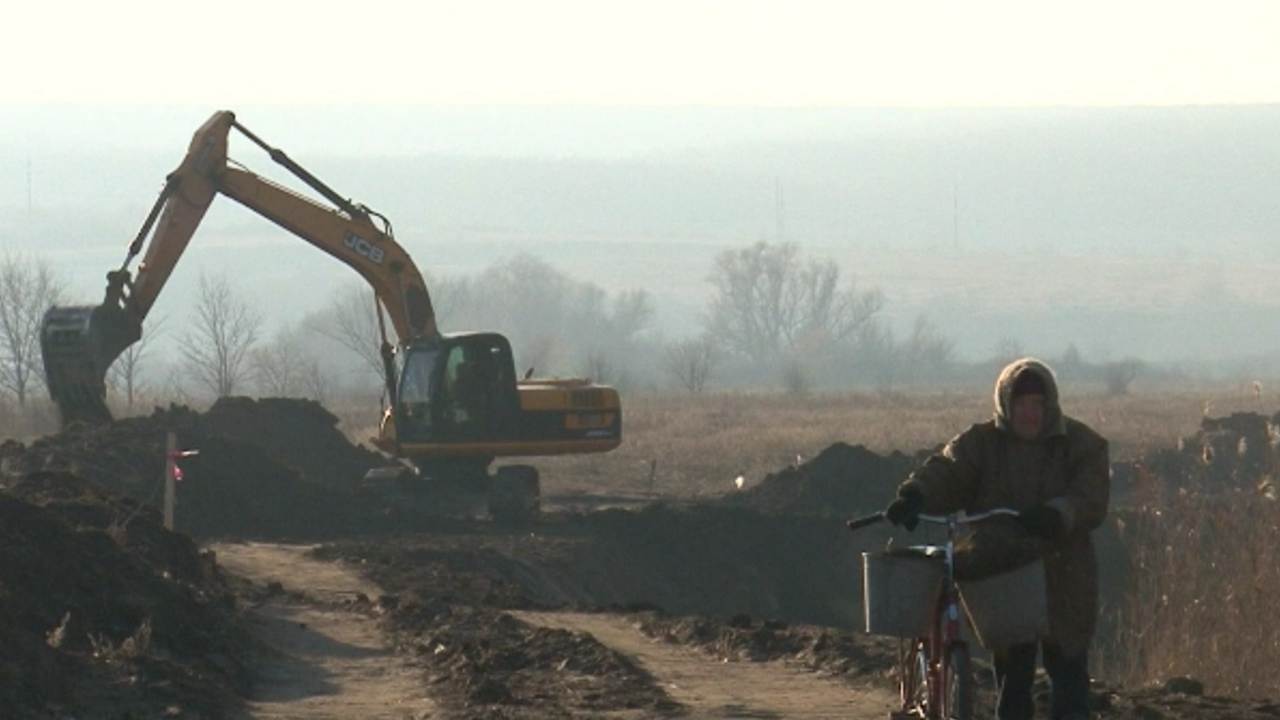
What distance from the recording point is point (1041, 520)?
10.9 m

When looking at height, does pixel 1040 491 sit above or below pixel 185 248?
below

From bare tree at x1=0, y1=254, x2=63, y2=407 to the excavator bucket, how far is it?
29.5 metres

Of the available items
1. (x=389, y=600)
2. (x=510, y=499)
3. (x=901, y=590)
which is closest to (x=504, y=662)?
(x=389, y=600)

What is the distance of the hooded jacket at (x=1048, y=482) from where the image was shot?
438 inches

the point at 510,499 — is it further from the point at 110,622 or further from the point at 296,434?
the point at 110,622

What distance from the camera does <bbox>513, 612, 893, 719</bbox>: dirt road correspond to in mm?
15070

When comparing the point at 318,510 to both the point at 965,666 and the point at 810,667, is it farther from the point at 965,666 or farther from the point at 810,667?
the point at 965,666

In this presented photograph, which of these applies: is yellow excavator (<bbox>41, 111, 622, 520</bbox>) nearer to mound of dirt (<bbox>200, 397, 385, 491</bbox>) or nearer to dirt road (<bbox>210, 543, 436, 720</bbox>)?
mound of dirt (<bbox>200, 397, 385, 491</bbox>)

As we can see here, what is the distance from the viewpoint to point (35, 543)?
18.1 metres

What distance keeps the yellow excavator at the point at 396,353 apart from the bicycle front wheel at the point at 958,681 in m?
23.7

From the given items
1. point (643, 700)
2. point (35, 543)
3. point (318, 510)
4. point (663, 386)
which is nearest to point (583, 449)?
point (318, 510)

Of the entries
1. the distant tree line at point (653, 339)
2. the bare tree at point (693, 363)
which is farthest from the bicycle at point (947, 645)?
the bare tree at point (693, 363)

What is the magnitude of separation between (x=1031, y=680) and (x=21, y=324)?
72.9 meters

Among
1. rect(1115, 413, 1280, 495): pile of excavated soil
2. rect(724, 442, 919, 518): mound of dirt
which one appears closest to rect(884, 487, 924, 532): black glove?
rect(1115, 413, 1280, 495): pile of excavated soil
